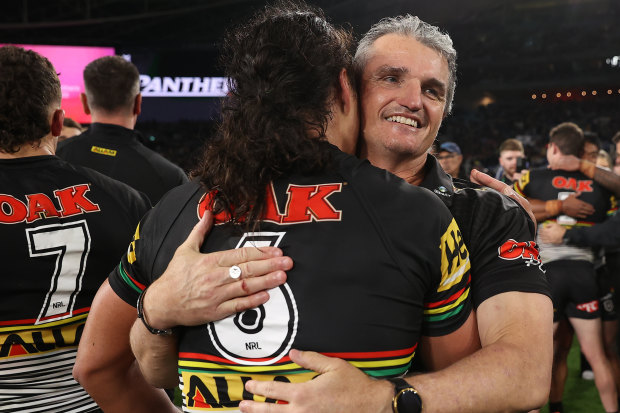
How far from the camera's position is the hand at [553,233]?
13.5 ft

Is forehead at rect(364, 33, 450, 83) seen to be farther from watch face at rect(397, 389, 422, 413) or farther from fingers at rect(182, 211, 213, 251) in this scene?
watch face at rect(397, 389, 422, 413)

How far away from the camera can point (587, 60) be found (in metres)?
21.6

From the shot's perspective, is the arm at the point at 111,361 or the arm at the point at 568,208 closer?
the arm at the point at 111,361

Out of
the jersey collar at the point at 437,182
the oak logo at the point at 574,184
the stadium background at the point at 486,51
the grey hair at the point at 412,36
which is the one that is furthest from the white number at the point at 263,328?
the stadium background at the point at 486,51

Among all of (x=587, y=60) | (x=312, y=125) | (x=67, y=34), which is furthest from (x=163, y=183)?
(x=587, y=60)

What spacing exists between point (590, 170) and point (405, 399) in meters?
3.64

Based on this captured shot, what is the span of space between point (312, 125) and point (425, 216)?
29cm

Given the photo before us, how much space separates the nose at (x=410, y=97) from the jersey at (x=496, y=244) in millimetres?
314

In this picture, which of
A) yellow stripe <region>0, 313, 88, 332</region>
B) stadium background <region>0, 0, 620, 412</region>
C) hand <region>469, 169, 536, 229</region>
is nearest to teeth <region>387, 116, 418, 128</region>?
hand <region>469, 169, 536, 229</region>

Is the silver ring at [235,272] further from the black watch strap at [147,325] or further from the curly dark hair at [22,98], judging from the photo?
the curly dark hair at [22,98]

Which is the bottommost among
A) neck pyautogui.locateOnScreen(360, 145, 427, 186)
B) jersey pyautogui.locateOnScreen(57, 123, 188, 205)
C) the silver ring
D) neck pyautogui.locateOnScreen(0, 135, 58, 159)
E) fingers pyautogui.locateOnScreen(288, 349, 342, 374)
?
jersey pyautogui.locateOnScreen(57, 123, 188, 205)

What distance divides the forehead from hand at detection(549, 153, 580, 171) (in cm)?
279

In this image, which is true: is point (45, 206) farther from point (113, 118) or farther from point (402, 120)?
point (113, 118)

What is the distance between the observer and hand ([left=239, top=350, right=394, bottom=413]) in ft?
3.45
